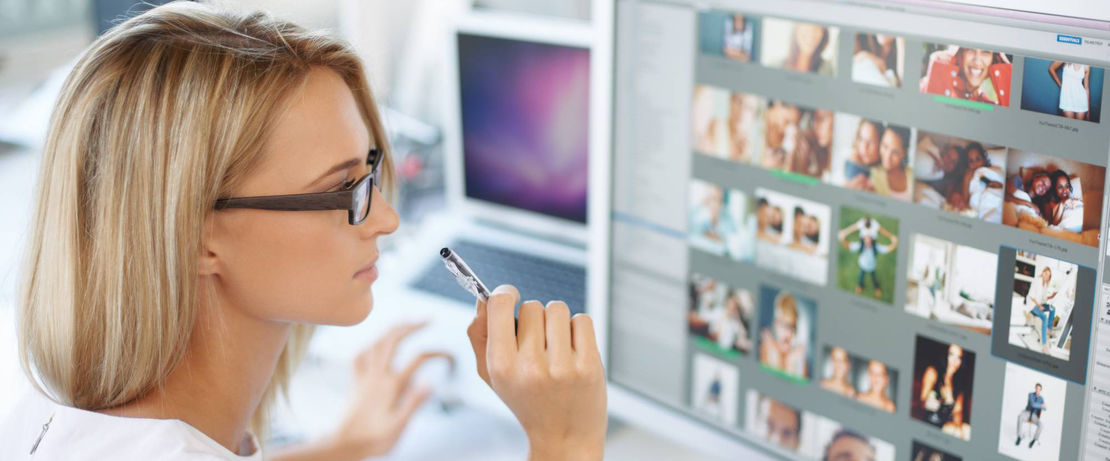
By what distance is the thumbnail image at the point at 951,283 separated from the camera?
68 cm

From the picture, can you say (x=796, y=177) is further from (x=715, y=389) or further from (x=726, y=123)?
(x=715, y=389)

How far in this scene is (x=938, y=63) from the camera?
2.18ft

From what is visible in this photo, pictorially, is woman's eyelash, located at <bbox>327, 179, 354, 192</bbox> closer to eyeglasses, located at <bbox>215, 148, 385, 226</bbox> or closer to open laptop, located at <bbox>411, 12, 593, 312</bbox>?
eyeglasses, located at <bbox>215, 148, 385, 226</bbox>

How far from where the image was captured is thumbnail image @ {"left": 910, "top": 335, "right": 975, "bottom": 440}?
708mm

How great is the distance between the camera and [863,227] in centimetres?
74

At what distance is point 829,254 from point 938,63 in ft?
0.57

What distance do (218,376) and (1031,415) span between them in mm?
628

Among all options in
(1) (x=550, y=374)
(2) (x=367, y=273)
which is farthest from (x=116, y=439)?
(1) (x=550, y=374)

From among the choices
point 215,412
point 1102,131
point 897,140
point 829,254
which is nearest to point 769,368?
point 829,254

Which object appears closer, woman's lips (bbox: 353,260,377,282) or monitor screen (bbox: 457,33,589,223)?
woman's lips (bbox: 353,260,377,282)

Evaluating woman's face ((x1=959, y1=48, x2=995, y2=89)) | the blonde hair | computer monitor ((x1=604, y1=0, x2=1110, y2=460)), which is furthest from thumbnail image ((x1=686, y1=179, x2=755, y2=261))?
the blonde hair

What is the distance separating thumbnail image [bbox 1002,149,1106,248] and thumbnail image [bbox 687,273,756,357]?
0.25 meters

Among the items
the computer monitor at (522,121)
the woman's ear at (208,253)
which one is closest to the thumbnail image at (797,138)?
the woman's ear at (208,253)

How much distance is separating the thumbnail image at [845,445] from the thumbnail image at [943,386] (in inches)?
2.0
